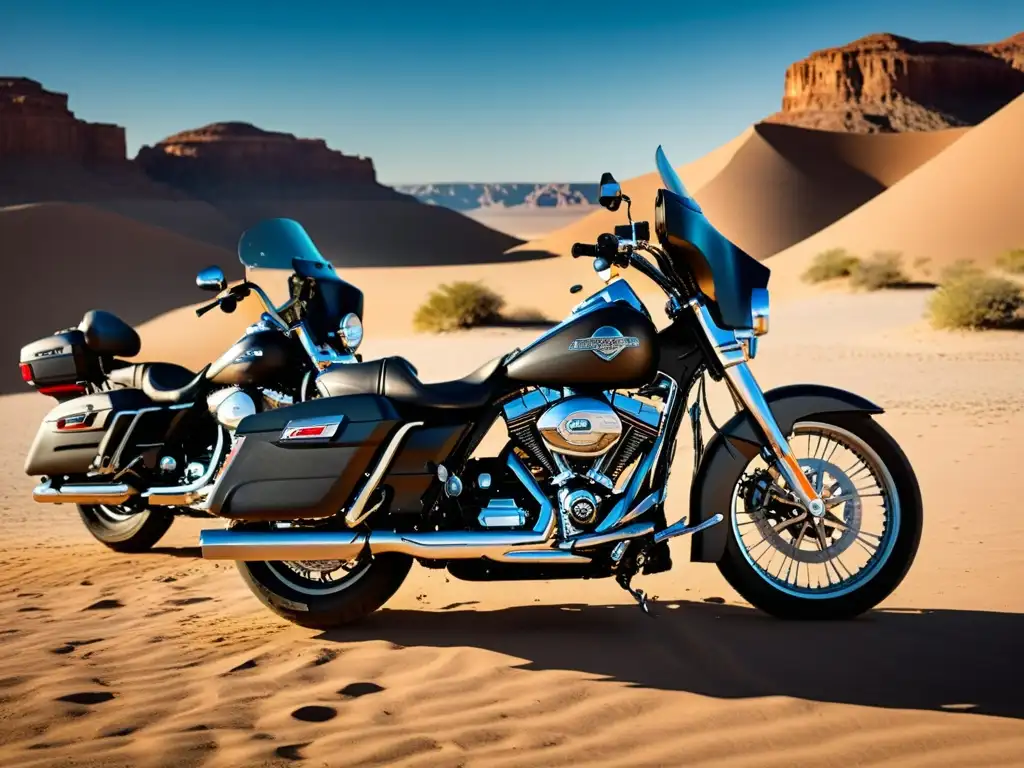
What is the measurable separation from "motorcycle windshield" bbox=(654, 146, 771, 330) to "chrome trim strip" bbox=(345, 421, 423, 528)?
1233 mm

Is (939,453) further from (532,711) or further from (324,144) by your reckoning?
(324,144)

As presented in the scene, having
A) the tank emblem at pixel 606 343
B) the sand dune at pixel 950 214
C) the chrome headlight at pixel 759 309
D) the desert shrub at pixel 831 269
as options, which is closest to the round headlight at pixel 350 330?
the tank emblem at pixel 606 343

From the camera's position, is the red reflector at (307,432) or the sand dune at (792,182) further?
the sand dune at (792,182)

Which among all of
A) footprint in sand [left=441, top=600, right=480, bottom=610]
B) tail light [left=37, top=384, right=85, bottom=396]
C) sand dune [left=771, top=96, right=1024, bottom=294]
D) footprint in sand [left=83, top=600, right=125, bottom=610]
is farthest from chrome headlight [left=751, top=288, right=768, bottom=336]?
sand dune [left=771, top=96, right=1024, bottom=294]

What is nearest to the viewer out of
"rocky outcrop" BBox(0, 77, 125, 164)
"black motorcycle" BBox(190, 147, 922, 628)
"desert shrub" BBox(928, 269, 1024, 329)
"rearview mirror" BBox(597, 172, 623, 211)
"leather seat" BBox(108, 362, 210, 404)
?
"rearview mirror" BBox(597, 172, 623, 211)

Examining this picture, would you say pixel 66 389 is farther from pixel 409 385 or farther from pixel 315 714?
pixel 315 714

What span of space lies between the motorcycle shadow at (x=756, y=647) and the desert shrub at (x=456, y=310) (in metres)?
22.2

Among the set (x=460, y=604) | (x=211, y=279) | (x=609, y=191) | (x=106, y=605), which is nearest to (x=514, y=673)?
(x=460, y=604)

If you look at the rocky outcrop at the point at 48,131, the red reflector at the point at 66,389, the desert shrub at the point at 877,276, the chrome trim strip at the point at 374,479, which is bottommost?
the chrome trim strip at the point at 374,479

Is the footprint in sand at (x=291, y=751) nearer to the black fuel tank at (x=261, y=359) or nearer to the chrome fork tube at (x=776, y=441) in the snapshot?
the chrome fork tube at (x=776, y=441)

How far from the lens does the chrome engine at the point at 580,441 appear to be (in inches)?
182

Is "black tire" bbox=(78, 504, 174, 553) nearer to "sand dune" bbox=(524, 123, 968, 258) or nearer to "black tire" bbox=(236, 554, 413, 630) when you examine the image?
"black tire" bbox=(236, 554, 413, 630)

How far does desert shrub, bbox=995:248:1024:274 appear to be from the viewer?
1120 inches

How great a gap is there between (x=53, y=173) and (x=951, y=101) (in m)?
97.5
